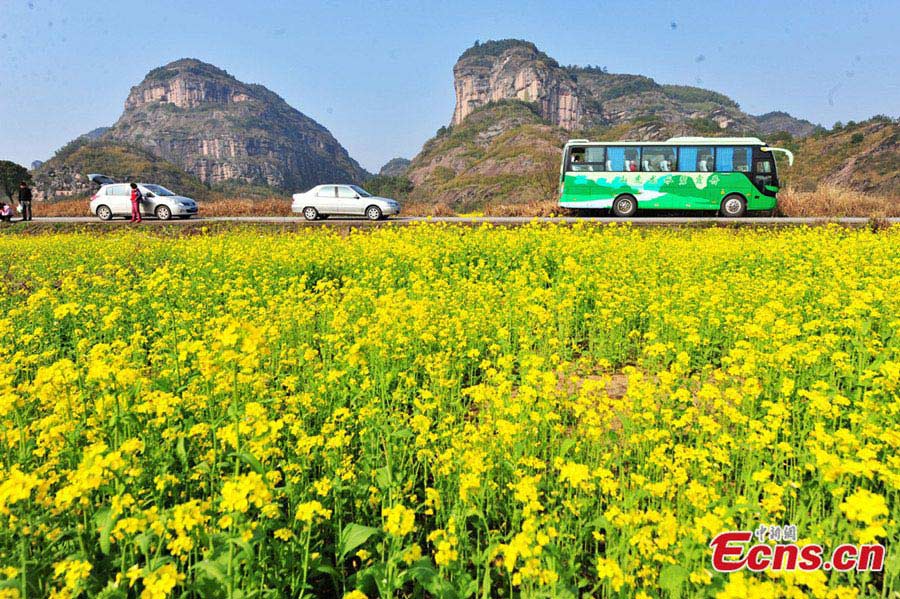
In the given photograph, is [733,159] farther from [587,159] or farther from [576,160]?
[576,160]

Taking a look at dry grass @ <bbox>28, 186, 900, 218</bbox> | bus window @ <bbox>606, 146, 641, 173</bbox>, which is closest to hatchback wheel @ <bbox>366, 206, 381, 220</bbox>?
dry grass @ <bbox>28, 186, 900, 218</bbox>

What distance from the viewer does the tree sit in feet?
303

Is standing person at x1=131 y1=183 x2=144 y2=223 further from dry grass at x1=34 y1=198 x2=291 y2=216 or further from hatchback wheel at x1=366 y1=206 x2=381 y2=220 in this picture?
hatchback wheel at x1=366 y1=206 x2=381 y2=220

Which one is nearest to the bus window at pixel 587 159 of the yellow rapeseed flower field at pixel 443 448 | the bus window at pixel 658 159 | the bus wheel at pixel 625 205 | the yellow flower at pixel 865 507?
the bus wheel at pixel 625 205

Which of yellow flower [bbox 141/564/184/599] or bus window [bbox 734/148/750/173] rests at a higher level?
bus window [bbox 734/148/750/173]

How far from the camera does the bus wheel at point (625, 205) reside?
1945 centimetres

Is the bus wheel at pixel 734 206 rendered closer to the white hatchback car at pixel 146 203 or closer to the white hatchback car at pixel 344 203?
the white hatchback car at pixel 344 203

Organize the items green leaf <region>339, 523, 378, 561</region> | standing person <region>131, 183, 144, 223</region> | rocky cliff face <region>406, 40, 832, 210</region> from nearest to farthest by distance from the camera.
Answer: green leaf <region>339, 523, 378, 561</region>
standing person <region>131, 183, 144, 223</region>
rocky cliff face <region>406, 40, 832, 210</region>

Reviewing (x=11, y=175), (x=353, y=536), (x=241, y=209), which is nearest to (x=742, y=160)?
(x=353, y=536)

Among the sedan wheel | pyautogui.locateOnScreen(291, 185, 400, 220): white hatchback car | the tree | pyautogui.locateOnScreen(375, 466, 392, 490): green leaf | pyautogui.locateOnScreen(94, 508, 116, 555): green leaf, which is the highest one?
the tree

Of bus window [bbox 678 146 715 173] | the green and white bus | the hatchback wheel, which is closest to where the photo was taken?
the green and white bus

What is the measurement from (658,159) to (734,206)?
351 cm

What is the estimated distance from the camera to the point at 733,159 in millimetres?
18453

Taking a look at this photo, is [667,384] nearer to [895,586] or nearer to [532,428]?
[532,428]
